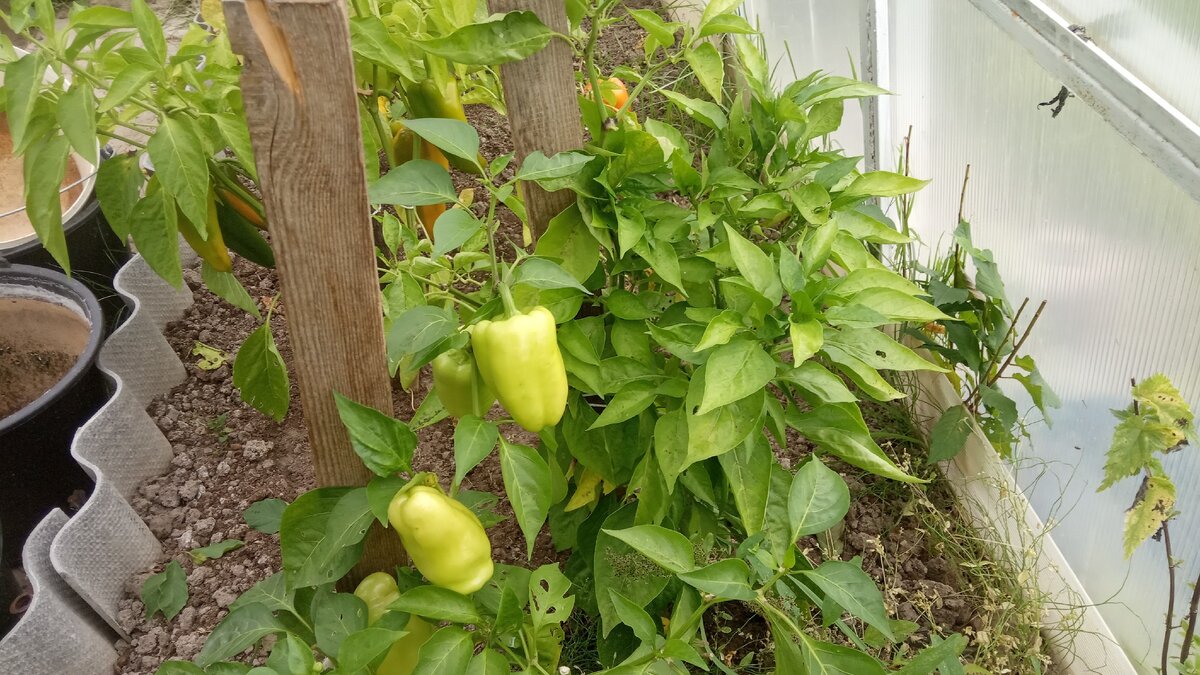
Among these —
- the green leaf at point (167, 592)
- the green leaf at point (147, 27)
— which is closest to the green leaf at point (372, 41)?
the green leaf at point (147, 27)

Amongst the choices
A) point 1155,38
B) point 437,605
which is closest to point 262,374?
point 437,605

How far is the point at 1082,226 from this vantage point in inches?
51.7

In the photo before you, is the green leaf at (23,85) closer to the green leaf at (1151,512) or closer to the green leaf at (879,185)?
the green leaf at (879,185)

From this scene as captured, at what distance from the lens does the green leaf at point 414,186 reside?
3.07ft

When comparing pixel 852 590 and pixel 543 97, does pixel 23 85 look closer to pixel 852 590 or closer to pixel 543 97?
pixel 543 97

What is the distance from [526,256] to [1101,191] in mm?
828

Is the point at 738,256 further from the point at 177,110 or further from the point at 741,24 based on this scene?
the point at 177,110

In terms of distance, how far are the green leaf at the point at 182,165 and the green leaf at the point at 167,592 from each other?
0.79 meters

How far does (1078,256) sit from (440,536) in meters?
1.03

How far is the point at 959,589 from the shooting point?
5.19 feet

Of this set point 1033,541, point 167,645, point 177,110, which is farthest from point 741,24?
point 167,645

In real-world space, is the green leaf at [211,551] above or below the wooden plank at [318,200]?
below

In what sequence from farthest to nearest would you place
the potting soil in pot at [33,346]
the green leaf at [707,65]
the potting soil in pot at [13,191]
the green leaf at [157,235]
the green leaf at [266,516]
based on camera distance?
the potting soil in pot at [13,191], the potting soil in pot at [33,346], the green leaf at [266,516], the green leaf at [157,235], the green leaf at [707,65]

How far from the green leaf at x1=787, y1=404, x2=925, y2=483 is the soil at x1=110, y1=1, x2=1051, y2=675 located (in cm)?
44
